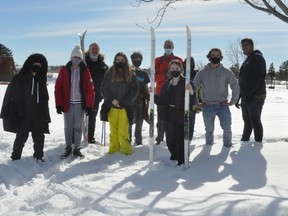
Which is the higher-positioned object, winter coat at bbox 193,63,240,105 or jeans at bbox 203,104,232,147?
winter coat at bbox 193,63,240,105

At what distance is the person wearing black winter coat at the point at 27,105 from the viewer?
6.13 meters

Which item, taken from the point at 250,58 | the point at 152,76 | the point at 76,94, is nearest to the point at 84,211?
the point at 152,76

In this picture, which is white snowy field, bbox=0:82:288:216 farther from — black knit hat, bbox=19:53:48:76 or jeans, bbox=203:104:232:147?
black knit hat, bbox=19:53:48:76

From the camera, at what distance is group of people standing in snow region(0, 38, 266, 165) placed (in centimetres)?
605

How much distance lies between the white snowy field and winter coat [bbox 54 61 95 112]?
0.96m

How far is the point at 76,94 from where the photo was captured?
664cm

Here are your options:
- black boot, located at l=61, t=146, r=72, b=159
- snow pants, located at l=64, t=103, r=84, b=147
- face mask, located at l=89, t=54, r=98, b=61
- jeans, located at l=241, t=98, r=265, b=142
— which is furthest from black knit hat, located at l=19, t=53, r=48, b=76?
jeans, located at l=241, t=98, r=265, b=142

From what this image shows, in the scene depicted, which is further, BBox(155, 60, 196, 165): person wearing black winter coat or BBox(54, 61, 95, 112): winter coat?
BBox(54, 61, 95, 112): winter coat

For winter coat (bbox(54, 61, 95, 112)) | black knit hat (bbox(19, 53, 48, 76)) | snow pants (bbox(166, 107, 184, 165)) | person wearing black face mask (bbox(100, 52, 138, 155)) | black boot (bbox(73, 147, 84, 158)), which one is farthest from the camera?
person wearing black face mask (bbox(100, 52, 138, 155))

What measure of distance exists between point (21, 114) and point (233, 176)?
3373 mm

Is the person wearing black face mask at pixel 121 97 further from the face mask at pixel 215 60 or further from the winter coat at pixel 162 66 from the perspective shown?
the face mask at pixel 215 60

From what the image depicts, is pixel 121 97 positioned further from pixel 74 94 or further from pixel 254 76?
pixel 254 76

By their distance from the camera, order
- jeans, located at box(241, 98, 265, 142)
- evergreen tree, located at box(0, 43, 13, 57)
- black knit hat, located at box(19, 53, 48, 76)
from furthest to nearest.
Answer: evergreen tree, located at box(0, 43, 13, 57) → jeans, located at box(241, 98, 265, 142) → black knit hat, located at box(19, 53, 48, 76)

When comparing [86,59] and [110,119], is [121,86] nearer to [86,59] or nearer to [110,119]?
[110,119]
